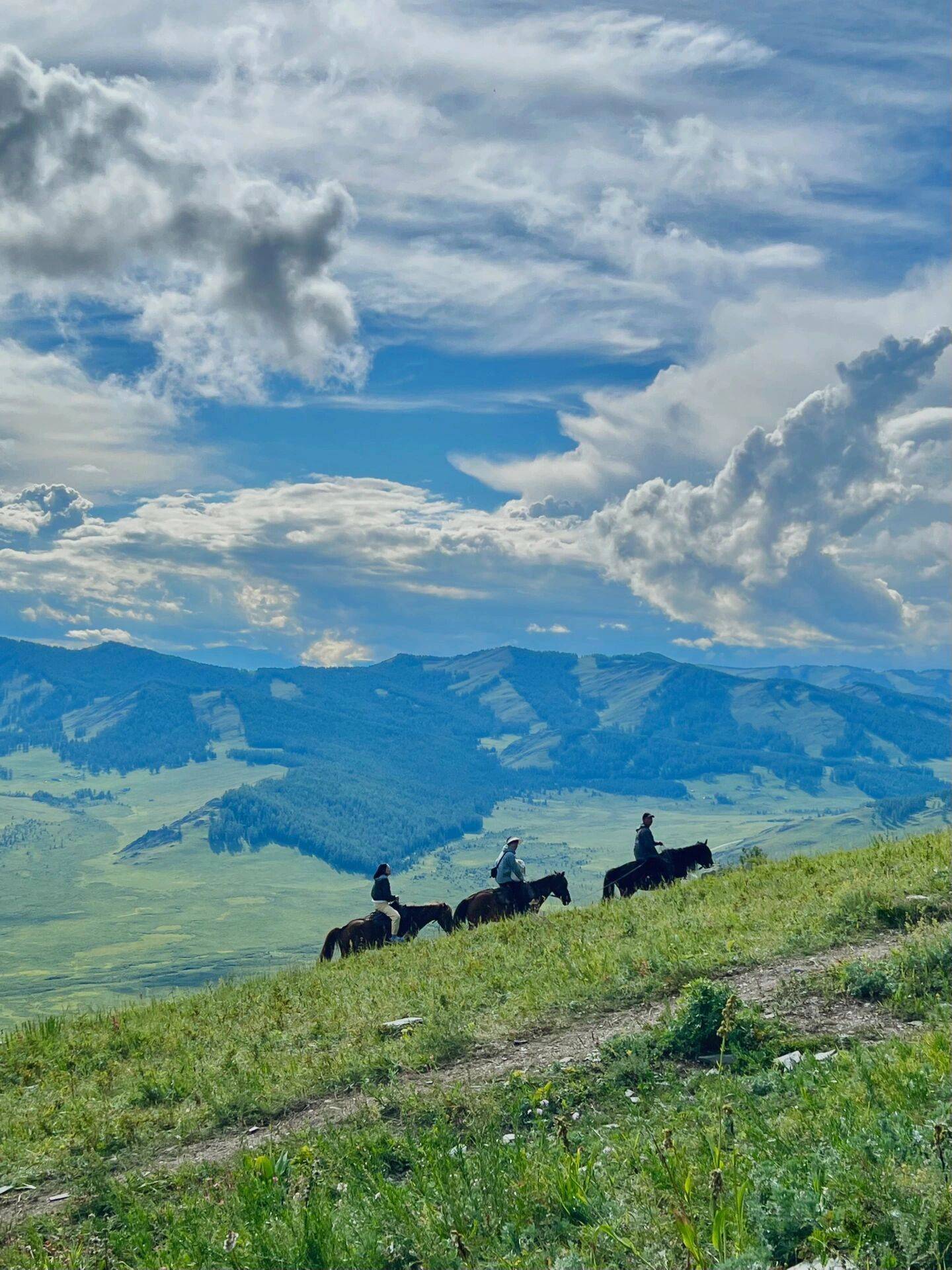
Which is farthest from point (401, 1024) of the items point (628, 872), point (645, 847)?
point (645, 847)

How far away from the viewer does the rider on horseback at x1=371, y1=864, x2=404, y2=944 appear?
31641mm

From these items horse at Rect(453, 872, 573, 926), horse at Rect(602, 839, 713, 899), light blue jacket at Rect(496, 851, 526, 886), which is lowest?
horse at Rect(453, 872, 573, 926)

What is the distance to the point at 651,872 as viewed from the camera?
34.4 meters

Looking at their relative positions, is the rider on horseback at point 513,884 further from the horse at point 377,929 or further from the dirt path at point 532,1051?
the dirt path at point 532,1051

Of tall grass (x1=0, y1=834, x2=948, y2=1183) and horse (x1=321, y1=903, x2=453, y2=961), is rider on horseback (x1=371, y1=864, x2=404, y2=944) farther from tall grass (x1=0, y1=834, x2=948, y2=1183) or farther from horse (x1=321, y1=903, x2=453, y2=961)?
tall grass (x1=0, y1=834, x2=948, y2=1183)

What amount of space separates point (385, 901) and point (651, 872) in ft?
33.8

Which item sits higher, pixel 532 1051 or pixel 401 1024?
pixel 401 1024

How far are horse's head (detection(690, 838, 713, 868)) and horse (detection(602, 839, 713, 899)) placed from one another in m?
0.12

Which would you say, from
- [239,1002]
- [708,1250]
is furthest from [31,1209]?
[239,1002]

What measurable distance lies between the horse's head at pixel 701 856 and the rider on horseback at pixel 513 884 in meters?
7.51

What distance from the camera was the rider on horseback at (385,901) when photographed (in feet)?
104

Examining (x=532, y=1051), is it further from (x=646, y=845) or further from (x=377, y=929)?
(x=646, y=845)

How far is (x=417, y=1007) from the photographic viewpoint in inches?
625

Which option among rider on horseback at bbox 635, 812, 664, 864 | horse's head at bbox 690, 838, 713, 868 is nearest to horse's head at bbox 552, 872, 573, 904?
rider on horseback at bbox 635, 812, 664, 864
